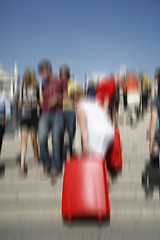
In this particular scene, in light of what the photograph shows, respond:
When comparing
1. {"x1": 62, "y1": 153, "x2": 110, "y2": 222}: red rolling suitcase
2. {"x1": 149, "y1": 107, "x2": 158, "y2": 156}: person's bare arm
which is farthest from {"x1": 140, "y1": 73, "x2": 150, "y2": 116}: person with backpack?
{"x1": 62, "y1": 153, "x2": 110, "y2": 222}: red rolling suitcase

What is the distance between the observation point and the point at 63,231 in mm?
2625

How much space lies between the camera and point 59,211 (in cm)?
306

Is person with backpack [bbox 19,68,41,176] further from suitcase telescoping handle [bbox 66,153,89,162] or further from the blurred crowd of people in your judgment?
suitcase telescoping handle [bbox 66,153,89,162]

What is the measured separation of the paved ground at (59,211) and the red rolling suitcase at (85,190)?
0.16m

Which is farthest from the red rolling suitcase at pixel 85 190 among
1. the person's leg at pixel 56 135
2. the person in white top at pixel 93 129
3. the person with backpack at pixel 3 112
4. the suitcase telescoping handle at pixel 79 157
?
the person with backpack at pixel 3 112

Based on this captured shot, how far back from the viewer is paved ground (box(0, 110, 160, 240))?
258 cm

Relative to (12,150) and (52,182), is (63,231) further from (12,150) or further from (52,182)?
(12,150)

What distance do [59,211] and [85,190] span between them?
661 millimetres

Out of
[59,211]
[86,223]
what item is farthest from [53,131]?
[86,223]

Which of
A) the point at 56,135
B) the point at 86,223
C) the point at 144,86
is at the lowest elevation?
the point at 86,223

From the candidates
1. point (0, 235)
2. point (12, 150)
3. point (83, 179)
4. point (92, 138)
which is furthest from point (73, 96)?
point (12, 150)

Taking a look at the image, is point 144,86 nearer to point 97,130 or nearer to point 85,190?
point 97,130

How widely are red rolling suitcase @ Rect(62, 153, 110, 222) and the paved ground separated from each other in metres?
0.16

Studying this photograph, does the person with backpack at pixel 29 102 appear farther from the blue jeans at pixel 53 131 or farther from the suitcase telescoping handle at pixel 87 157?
the suitcase telescoping handle at pixel 87 157
